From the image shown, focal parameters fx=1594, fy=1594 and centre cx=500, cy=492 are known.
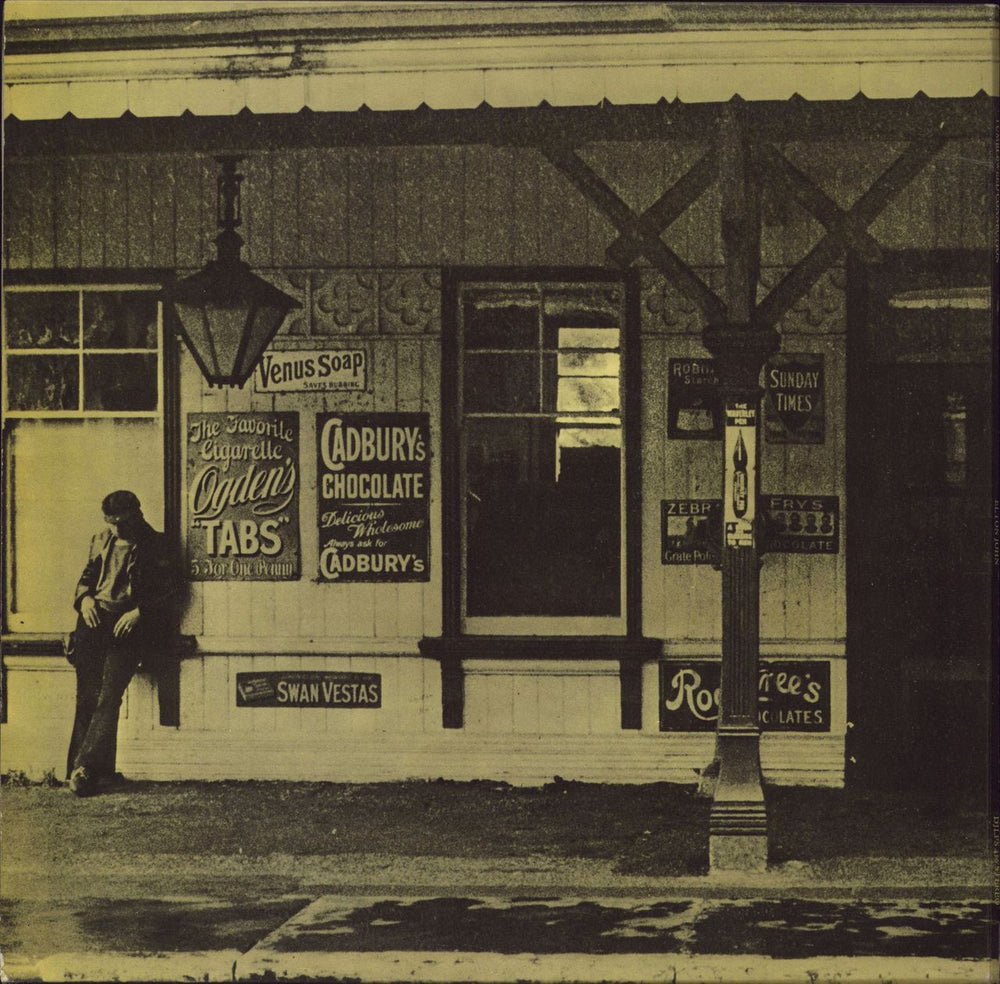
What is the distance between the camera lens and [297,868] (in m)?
7.72

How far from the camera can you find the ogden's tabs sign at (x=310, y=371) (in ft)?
29.1

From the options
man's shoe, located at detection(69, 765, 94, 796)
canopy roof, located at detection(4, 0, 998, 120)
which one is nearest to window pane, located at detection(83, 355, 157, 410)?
canopy roof, located at detection(4, 0, 998, 120)

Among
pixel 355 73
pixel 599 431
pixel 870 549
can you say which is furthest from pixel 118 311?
pixel 870 549

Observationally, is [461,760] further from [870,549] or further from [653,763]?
[870,549]

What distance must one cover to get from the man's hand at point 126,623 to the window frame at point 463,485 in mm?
1702

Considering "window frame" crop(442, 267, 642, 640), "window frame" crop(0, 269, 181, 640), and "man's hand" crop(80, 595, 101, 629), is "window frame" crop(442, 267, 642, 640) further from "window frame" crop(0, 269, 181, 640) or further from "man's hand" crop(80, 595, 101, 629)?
"man's hand" crop(80, 595, 101, 629)

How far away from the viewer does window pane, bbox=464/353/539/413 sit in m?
8.86

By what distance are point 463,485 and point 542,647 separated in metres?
1.00

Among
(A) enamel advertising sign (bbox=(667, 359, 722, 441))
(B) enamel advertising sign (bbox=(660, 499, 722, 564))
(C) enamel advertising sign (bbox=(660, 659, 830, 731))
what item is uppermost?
(A) enamel advertising sign (bbox=(667, 359, 722, 441))

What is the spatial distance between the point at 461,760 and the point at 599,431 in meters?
1.97

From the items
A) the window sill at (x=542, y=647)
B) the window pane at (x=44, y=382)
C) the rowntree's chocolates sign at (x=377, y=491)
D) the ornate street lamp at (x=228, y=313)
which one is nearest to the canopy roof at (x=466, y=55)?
the ornate street lamp at (x=228, y=313)

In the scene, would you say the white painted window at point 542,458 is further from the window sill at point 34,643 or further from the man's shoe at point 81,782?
the man's shoe at point 81,782

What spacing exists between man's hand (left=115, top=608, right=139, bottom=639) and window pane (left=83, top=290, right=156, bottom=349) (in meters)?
1.51

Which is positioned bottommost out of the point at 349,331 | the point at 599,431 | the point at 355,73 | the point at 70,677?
the point at 70,677
